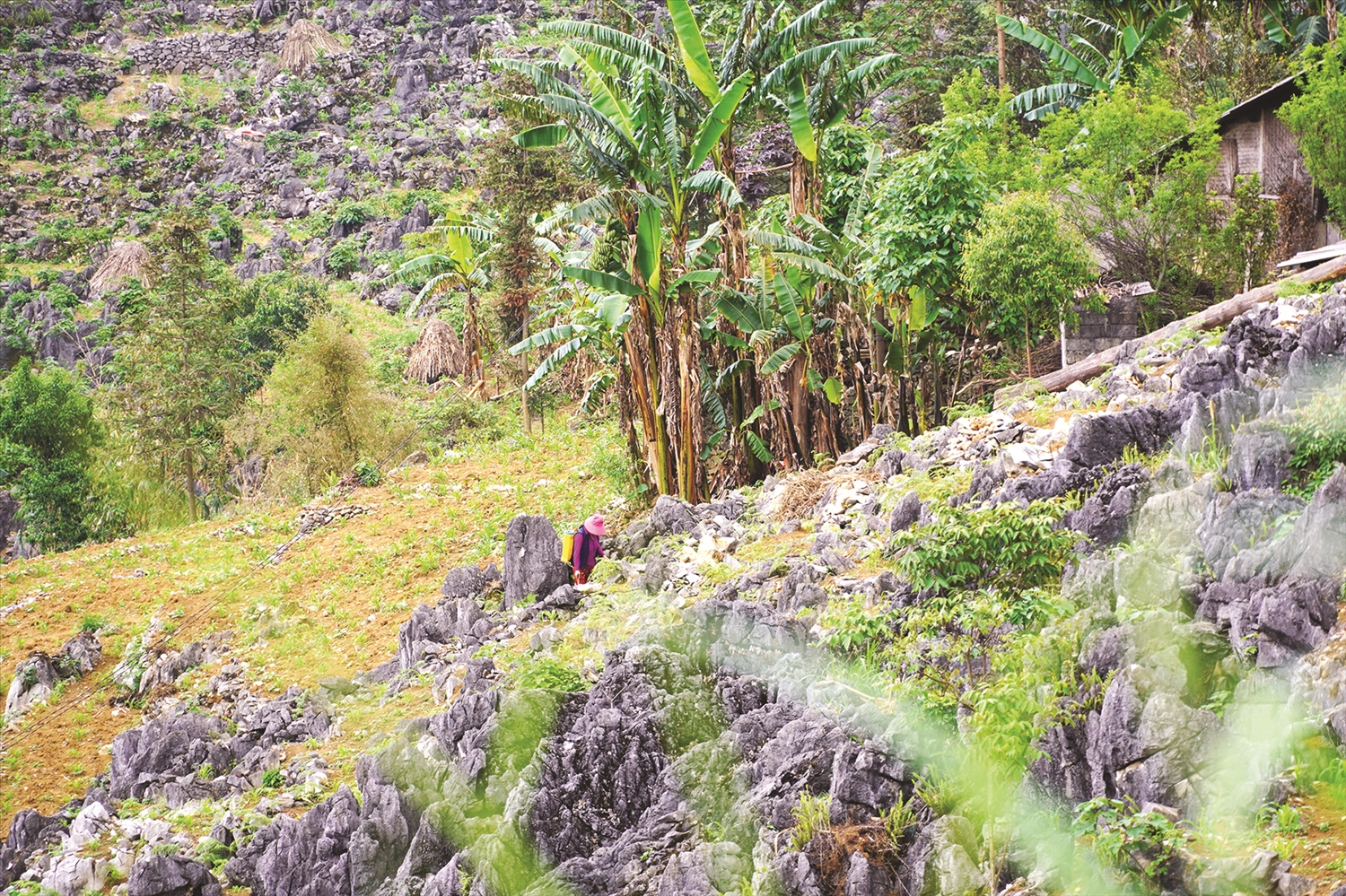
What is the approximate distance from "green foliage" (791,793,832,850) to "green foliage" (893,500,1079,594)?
1.55 meters

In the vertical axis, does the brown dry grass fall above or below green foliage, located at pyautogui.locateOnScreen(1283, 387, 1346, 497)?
below

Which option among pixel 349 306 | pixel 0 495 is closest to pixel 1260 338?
pixel 0 495

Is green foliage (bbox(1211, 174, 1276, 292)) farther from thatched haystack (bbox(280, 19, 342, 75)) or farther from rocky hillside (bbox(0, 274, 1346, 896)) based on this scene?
thatched haystack (bbox(280, 19, 342, 75))

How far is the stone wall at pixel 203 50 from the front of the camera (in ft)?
183

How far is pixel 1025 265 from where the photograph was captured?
11.1 meters

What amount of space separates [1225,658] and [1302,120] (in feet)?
40.6

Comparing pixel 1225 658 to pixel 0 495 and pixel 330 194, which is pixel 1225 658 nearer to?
pixel 0 495

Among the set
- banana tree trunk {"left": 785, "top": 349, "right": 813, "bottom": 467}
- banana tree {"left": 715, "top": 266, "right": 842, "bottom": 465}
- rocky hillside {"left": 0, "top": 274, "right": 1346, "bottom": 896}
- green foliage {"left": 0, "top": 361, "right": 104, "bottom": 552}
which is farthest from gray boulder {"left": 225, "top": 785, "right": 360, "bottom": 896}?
green foliage {"left": 0, "top": 361, "right": 104, "bottom": 552}

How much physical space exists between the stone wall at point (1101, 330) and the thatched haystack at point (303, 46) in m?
51.4

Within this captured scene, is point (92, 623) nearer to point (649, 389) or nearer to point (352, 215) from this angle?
point (649, 389)

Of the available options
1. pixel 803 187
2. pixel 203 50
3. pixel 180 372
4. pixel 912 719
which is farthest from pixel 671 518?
pixel 203 50

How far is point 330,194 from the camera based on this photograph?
45.0 meters

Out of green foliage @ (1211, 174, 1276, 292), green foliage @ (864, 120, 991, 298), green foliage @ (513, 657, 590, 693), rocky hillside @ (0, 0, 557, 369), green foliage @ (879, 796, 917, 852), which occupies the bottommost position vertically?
green foliage @ (879, 796, 917, 852)

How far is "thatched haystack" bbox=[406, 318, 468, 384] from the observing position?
26.3 metres
